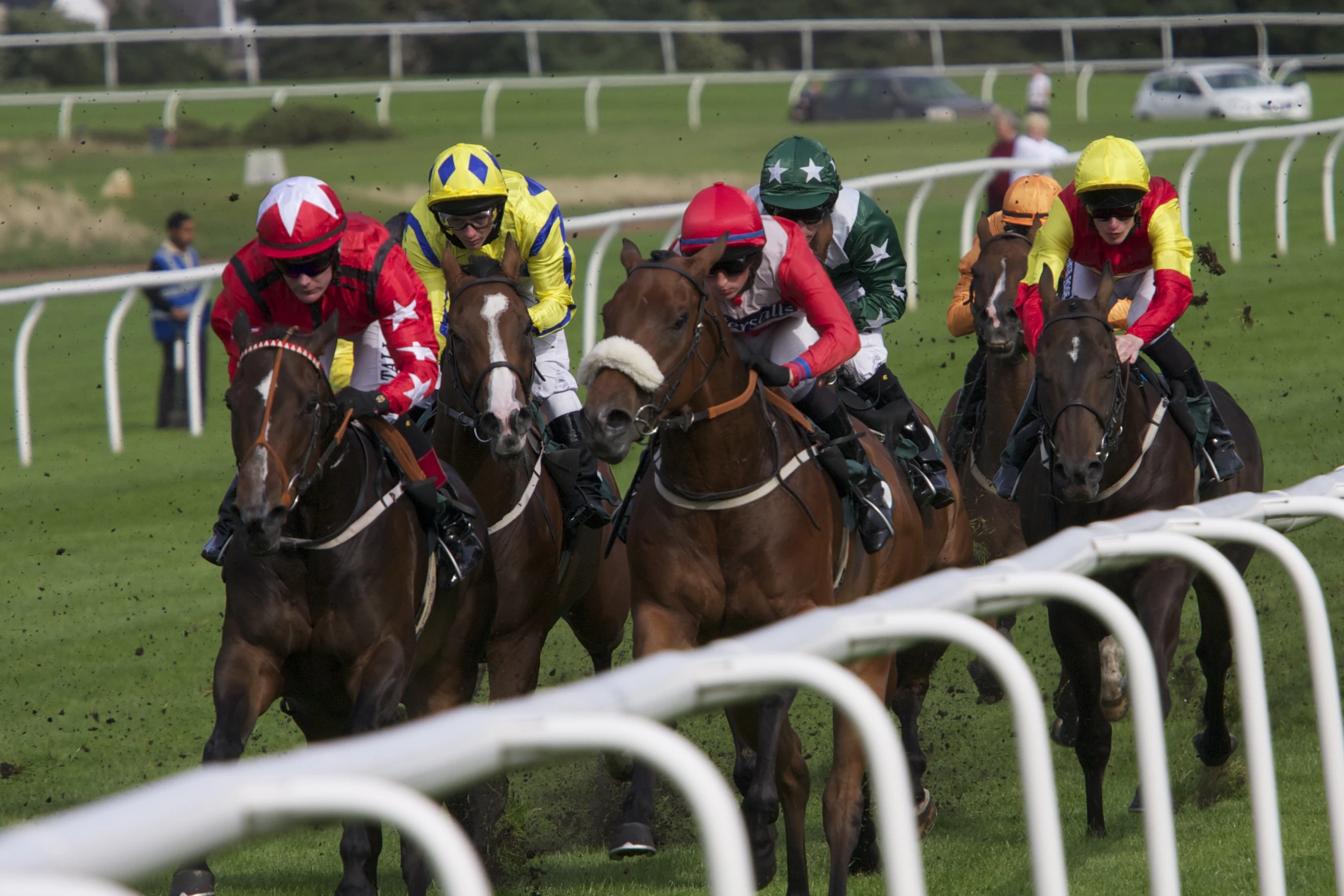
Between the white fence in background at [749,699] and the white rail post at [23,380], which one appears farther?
the white rail post at [23,380]

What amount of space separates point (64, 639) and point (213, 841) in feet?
20.9

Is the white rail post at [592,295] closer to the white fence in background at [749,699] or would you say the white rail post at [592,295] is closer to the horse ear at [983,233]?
the horse ear at [983,233]

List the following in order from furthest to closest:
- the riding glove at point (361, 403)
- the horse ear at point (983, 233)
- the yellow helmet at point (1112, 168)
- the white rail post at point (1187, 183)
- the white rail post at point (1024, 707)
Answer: the white rail post at point (1187, 183)
the horse ear at point (983, 233)
the yellow helmet at point (1112, 168)
the riding glove at point (361, 403)
the white rail post at point (1024, 707)

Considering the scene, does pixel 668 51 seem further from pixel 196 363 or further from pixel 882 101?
pixel 196 363

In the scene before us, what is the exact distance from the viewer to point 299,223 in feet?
13.8

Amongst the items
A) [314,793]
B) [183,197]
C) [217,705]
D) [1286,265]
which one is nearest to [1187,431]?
[217,705]

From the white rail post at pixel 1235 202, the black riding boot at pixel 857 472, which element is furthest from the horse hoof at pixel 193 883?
the white rail post at pixel 1235 202

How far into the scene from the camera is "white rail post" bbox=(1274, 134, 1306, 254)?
13000 millimetres

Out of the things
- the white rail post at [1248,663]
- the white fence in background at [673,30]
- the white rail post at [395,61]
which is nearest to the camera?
the white rail post at [1248,663]

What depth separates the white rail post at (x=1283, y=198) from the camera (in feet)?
42.7

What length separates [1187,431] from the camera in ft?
18.1

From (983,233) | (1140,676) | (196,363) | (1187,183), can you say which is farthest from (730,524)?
(1187,183)

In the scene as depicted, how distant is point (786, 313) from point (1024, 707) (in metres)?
2.91

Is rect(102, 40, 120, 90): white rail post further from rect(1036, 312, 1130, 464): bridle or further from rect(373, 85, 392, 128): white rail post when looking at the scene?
rect(1036, 312, 1130, 464): bridle
